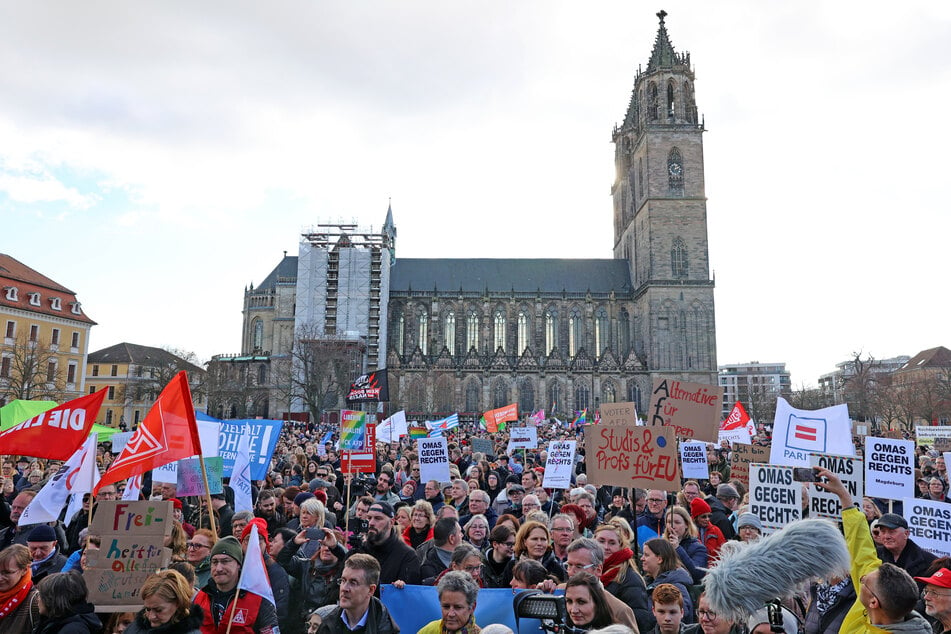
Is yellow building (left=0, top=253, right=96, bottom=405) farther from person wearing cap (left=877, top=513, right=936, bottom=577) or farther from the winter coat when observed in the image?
person wearing cap (left=877, top=513, right=936, bottom=577)

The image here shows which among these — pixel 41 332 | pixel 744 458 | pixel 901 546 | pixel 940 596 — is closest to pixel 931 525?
pixel 901 546

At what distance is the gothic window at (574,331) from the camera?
70.6m

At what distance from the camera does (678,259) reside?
213 feet

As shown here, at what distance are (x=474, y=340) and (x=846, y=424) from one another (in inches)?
2439

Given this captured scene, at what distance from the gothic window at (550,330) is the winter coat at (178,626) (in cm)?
6685

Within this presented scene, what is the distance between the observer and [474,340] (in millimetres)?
70875

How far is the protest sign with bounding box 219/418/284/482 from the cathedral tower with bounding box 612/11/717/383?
56.0 m

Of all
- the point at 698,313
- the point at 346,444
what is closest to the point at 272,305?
the point at 698,313

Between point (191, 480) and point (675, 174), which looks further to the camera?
point (675, 174)

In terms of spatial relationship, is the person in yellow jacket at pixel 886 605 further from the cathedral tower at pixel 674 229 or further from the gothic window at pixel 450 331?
the gothic window at pixel 450 331

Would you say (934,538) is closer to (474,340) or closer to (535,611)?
(535,611)

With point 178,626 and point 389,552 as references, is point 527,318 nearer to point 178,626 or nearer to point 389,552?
point 389,552

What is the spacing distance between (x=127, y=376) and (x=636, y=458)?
6941cm

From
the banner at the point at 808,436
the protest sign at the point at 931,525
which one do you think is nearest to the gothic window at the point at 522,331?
the banner at the point at 808,436
